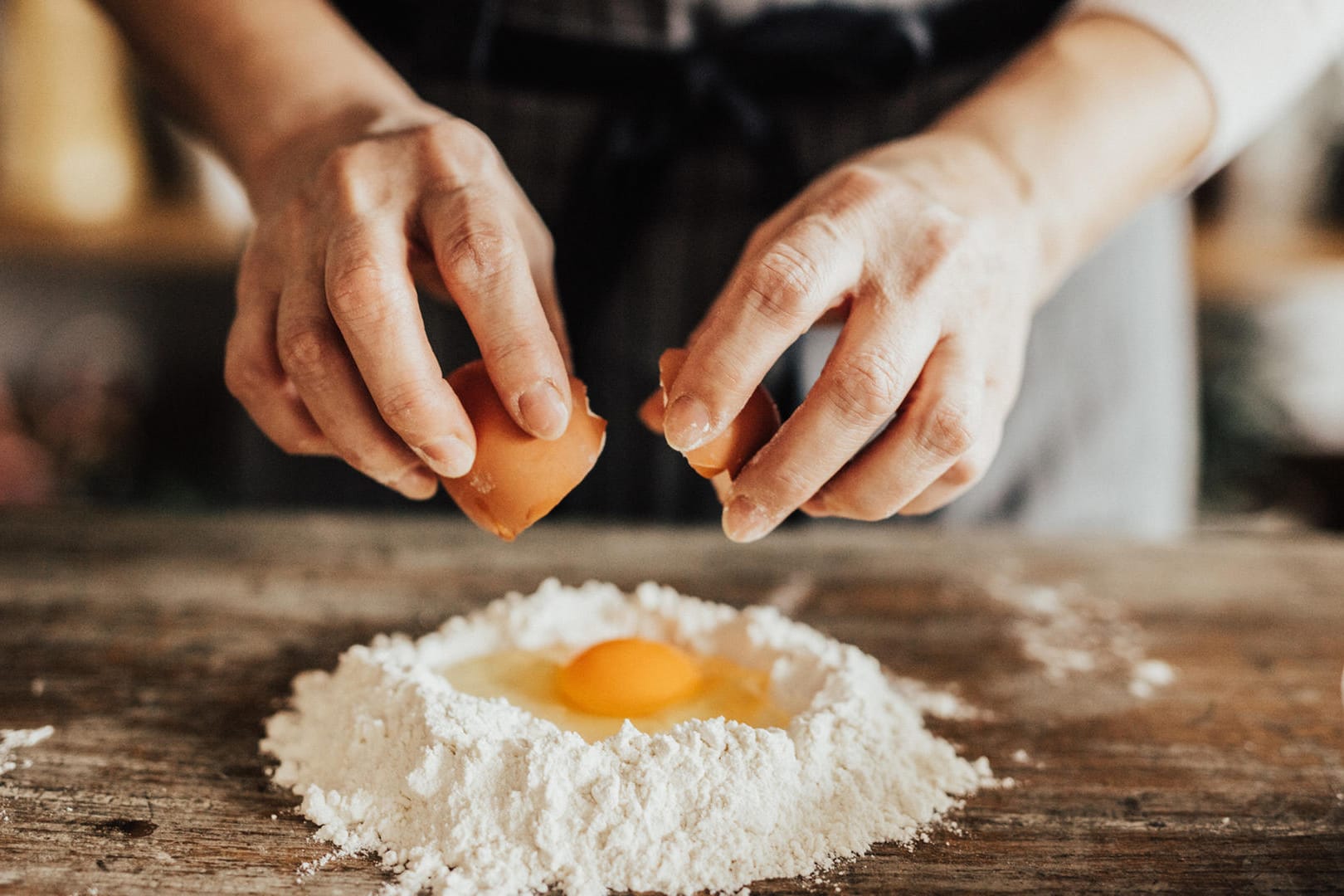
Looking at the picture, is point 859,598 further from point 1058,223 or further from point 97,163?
point 97,163

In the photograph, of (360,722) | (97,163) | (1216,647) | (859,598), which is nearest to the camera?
(360,722)

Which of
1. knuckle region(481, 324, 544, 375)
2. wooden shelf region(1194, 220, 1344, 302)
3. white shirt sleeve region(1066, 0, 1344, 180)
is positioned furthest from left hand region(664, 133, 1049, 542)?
wooden shelf region(1194, 220, 1344, 302)

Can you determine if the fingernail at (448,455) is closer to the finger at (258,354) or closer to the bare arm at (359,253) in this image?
the bare arm at (359,253)

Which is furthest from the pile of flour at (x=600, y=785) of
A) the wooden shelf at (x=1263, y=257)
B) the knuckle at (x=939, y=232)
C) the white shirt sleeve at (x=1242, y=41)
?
the wooden shelf at (x=1263, y=257)

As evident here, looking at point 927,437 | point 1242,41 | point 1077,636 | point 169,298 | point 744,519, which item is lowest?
point 169,298

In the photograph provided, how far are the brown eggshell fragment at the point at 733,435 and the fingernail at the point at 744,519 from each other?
36 mm

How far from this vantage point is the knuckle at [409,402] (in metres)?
0.73

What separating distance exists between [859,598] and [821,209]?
585 mm

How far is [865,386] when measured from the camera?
74 centimetres

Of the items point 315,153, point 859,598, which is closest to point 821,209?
point 315,153

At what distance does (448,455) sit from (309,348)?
15cm

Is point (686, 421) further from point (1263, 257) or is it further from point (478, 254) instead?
point (1263, 257)

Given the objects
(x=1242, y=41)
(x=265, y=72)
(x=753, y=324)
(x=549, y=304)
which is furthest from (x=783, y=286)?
(x=1242, y=41)

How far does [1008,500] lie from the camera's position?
1.51 meters
